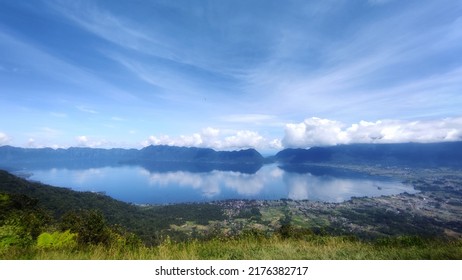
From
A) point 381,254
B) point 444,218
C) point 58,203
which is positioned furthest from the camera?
point 444,218

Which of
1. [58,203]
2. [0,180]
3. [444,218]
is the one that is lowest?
[444,218]

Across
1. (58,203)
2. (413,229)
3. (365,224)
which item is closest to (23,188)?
(58,203)

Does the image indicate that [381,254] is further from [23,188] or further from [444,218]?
[444,218]
